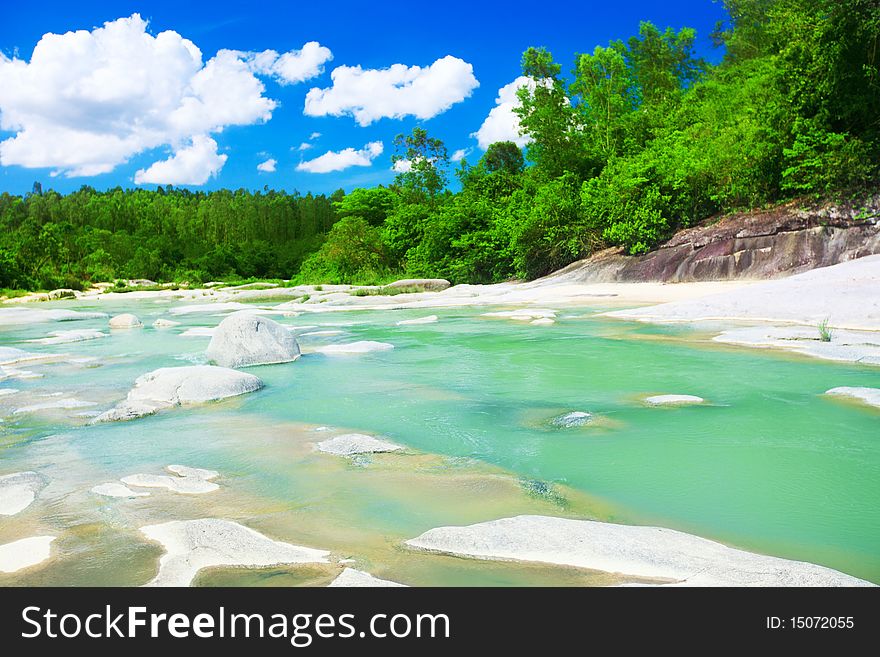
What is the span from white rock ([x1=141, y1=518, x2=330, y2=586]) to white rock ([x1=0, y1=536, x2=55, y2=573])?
408 mm

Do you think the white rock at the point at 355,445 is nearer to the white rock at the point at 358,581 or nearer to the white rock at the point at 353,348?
the white rock at the point at 358,581

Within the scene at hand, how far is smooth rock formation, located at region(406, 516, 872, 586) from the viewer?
2.49 metres

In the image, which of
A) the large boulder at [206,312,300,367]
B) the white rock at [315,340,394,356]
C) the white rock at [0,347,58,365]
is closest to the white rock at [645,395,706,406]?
the white rock at [315,340,394,356]

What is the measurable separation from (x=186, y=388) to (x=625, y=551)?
189 inches

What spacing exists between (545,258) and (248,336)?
19.6m

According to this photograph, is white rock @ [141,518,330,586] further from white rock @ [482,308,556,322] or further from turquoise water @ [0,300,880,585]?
white rock @ [482,308,556,322]

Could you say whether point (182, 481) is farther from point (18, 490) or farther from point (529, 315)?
point (529, 315)

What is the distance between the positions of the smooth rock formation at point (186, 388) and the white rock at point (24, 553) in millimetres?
2811

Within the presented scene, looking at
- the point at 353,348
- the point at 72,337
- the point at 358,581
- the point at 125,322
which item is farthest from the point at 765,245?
the point at 358,581

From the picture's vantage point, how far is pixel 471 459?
438cm

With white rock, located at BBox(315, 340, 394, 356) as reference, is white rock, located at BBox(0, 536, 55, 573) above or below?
below

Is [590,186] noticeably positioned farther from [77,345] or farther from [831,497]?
[831,497]

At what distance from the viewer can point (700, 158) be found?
889 inches

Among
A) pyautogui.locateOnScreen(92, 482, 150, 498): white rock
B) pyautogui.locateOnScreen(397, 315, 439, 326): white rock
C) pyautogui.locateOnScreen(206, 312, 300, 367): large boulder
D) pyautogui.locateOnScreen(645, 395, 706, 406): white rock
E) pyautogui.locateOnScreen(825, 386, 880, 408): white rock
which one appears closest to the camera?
pyautogui.locateOnScreen(92, 482, 150, 498): white rock
